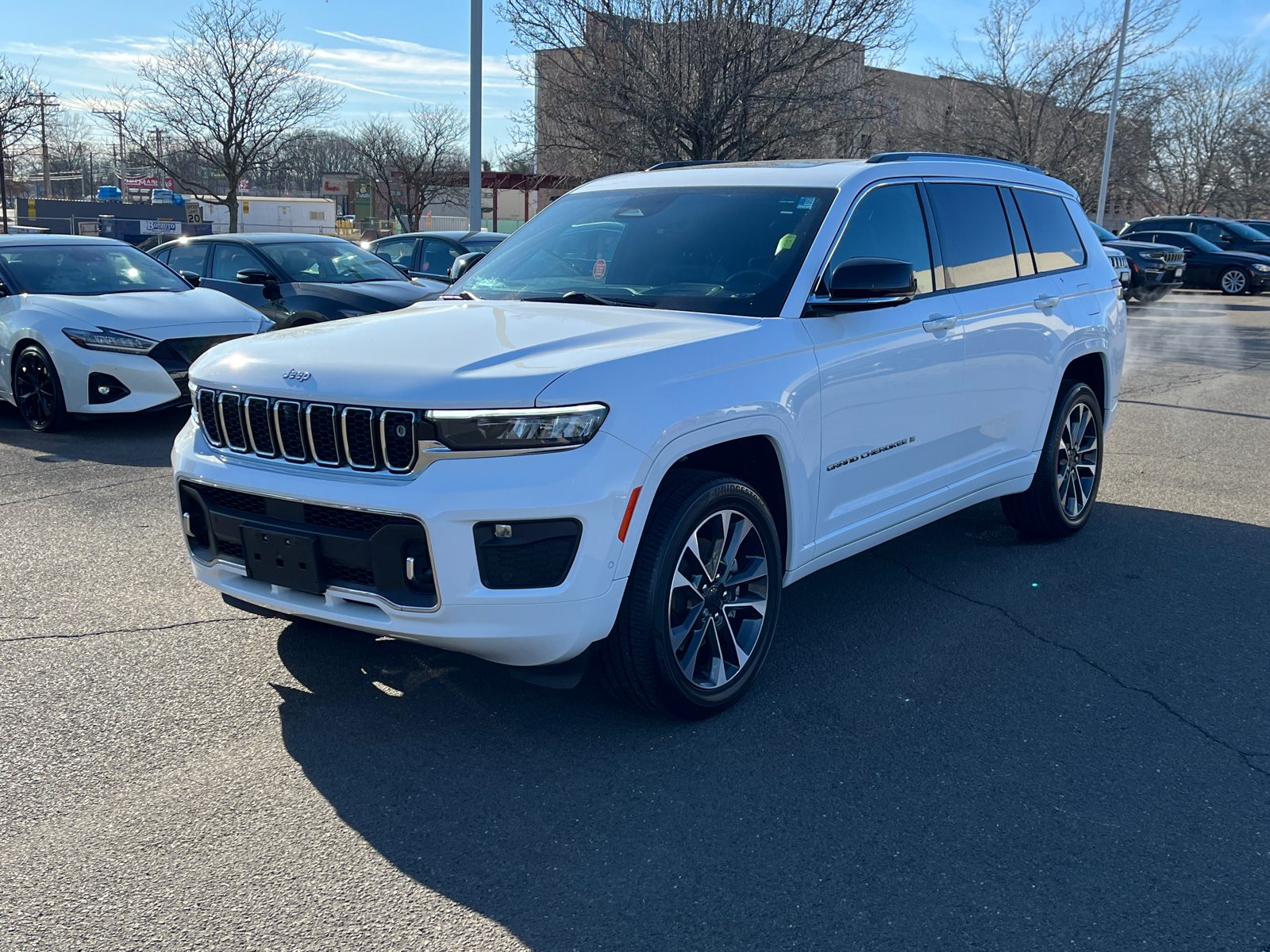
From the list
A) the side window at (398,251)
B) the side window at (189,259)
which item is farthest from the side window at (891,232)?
the side window at (398,251)

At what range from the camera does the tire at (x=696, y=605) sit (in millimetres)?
3479

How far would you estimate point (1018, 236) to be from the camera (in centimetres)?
561

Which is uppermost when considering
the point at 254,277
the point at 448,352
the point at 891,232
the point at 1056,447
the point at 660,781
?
the point at 891,232

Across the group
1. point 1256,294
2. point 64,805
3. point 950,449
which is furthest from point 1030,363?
point 1256,294

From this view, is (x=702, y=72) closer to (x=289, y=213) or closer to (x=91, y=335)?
(x=91, y=335)

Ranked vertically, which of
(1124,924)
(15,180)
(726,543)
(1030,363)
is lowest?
(1124,924)

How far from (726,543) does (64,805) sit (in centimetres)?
216

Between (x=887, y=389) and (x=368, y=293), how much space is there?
7248 millimetres

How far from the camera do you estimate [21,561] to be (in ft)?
17.9

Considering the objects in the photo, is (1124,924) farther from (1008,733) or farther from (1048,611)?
(1048,611)

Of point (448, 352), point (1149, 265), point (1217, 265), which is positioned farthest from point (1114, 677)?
point (1217, 265)

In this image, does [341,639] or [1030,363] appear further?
[1030,363]

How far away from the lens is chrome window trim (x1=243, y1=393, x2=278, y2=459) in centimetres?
354

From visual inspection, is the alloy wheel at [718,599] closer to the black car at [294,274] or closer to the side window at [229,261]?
the black car at [294,274]
